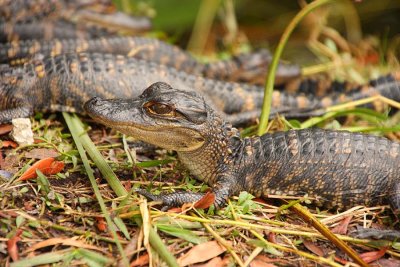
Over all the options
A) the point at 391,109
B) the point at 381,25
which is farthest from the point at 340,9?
the point at 391,109

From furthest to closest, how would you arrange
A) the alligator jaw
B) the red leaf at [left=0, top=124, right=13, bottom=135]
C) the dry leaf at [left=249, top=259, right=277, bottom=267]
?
the red leaf at [left=0, top=124, right=13, bottom=135] < the alligator jaw < the dry leaf at [left=249, top=259, right=277, bottom=267]

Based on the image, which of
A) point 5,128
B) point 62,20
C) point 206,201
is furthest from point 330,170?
point 62,20

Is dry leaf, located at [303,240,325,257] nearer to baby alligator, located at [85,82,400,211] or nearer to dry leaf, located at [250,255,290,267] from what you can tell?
dry leaf, located at [250,255,290,267]

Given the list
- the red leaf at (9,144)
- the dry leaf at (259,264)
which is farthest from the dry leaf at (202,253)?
the red leaf at (9,144)

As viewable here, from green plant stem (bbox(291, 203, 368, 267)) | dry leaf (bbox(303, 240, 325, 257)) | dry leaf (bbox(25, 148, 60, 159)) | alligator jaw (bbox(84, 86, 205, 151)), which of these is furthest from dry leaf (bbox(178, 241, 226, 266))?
dry leaf (bbox(25, 148, 60, 159))

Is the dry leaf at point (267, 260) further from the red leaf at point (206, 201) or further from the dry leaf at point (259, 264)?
the red leaf at point (206, 201)

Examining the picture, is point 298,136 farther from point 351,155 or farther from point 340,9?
point 340,9
